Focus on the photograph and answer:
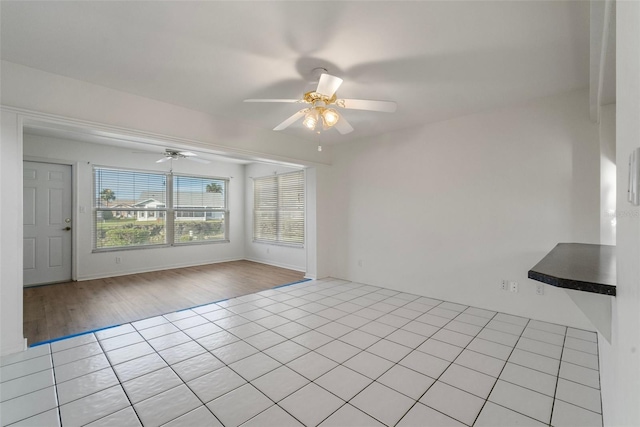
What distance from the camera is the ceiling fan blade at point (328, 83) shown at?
211 centimetres

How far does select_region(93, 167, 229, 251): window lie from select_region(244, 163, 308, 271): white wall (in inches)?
22.2

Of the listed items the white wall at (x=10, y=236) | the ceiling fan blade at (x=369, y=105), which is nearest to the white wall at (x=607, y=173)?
the ceiling fan blade at (x=369, y=105)

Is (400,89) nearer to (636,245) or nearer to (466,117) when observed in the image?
(466,117)

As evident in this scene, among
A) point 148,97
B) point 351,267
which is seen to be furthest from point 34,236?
point 351,267

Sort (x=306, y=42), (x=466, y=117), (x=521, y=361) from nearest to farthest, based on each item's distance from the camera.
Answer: (x=306, y=42)
(x=521, y=361)
(x=466, y=117)

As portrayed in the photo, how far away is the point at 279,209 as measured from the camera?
21.7 ft

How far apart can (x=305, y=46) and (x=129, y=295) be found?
4.16 meters

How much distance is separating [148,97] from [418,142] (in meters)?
3.43

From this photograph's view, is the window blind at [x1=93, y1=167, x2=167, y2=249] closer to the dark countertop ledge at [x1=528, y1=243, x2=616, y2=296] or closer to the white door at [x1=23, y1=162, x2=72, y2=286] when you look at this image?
the white door at [x1=23, y1=162, x2=72, y2=286]

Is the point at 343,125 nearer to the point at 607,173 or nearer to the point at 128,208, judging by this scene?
the point at 607,173

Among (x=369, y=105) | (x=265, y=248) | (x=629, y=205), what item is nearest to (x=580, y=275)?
(x=629, y=205)

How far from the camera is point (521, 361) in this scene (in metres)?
2.34

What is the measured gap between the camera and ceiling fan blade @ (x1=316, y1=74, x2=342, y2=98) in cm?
211

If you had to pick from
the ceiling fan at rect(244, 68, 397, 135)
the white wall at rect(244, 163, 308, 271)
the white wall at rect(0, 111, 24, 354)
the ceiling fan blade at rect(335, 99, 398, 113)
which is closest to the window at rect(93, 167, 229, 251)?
the white wall at rect(244, 163, 308, 271)
